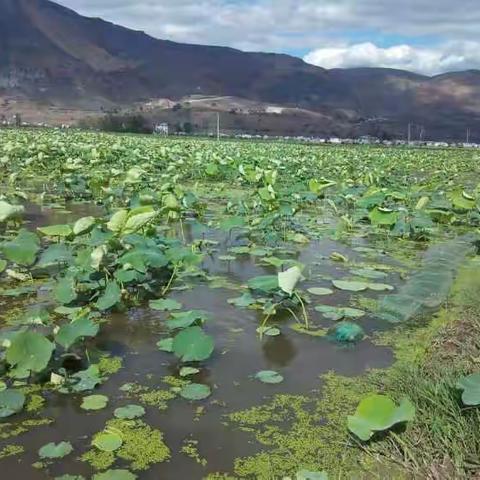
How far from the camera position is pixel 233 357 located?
10.3 feet

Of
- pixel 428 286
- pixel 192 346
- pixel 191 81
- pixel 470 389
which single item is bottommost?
pixel 428 286

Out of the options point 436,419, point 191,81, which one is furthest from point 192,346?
point 191,81

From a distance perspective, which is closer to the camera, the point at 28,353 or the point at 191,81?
the point at 28,353

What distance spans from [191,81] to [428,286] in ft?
470

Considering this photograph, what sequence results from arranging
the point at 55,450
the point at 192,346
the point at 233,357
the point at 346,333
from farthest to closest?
1. the point at 346,333
2. the point at 233,357
3. the point at 192,346
4. the point at 55,450

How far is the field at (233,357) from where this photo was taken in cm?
223

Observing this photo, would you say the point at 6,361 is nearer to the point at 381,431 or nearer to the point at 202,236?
the point at 381,431

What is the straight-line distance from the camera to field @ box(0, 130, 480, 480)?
2234 millimetres

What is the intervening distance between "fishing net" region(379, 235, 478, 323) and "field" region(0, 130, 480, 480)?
18mm

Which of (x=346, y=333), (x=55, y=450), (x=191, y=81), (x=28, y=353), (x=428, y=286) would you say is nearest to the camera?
(x=55, y=450)

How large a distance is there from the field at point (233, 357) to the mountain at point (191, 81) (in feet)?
261

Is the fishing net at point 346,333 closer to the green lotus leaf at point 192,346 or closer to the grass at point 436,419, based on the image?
the grass at point 436,419

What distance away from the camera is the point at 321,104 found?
5103 inches

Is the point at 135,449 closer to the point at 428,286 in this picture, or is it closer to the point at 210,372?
the point at 210,372
